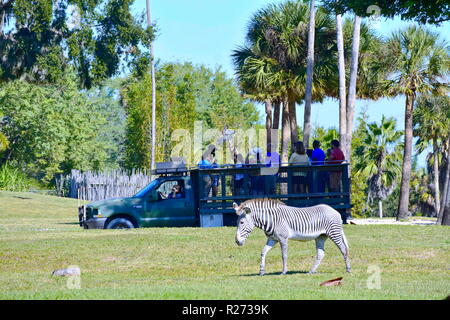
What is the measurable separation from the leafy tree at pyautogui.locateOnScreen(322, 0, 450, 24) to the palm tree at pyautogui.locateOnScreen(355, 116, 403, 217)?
40007mm

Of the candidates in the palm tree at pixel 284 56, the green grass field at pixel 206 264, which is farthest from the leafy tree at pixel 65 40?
the green grass field at pixel 206 264

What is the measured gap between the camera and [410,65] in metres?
36.9

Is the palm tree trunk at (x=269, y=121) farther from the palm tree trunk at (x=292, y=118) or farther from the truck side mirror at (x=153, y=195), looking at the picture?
the truck side mirror at (x=153, y=195)

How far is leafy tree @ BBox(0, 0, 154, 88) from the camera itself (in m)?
39.0

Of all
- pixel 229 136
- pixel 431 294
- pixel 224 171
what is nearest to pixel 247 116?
pixel 229 136

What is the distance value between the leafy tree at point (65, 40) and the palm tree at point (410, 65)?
11.7 metres

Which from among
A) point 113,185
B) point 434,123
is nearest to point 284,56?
point 113,185

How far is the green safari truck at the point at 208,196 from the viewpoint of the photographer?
24.1m

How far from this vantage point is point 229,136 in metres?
50.1

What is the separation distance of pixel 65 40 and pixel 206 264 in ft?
80.3

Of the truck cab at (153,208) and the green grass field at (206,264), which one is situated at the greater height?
the truck cab at (153,208)

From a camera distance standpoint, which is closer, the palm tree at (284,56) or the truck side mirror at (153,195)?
the truck side mirror at (153,195)

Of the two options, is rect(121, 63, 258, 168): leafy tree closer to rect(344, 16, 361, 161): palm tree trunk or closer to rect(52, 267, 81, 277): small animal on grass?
rect(344, 16, 361, 161): palm tree trunk
